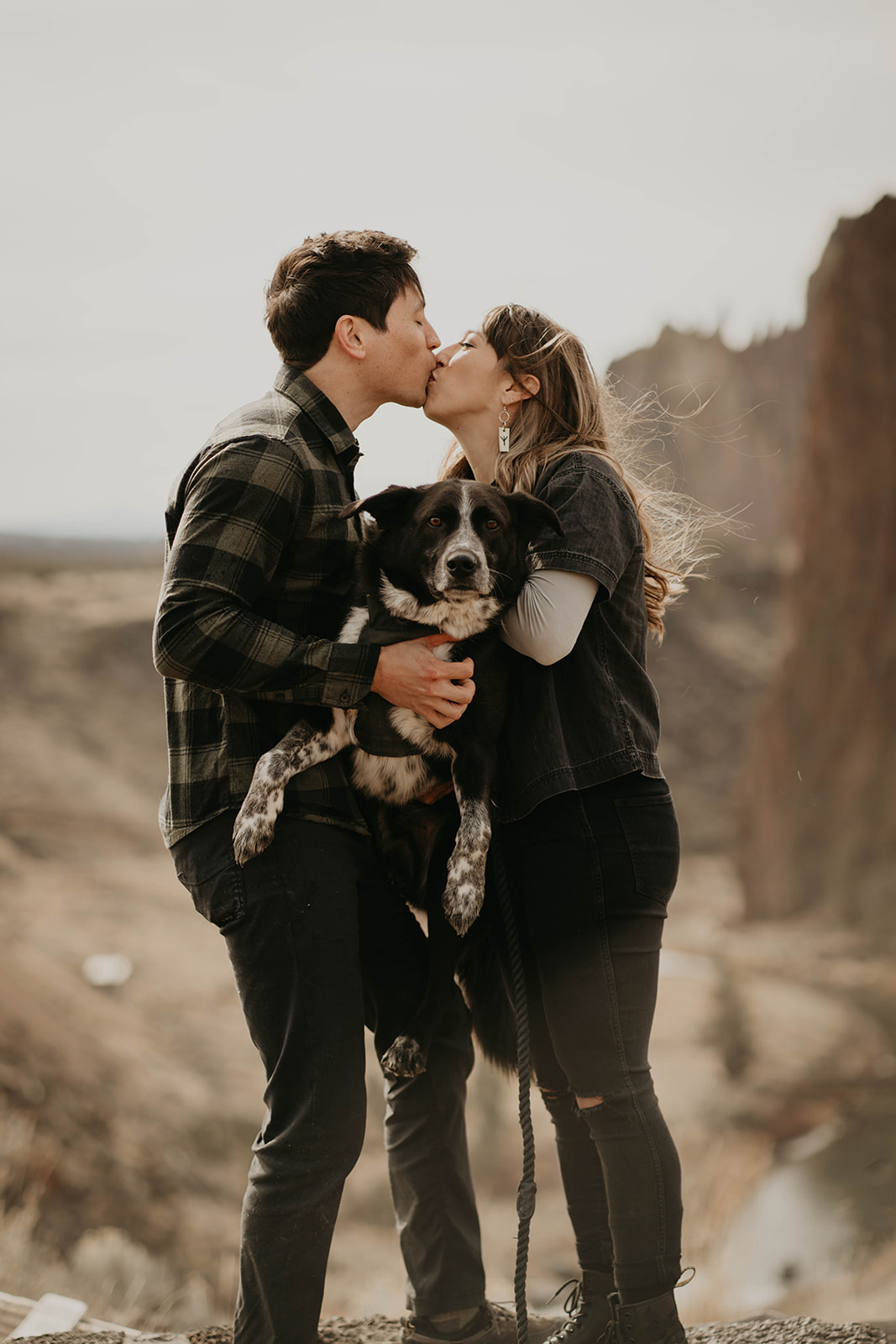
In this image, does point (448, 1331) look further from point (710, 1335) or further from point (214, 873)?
point (214, 873)

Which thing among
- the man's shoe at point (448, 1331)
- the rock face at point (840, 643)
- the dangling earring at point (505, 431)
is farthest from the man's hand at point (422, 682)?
the rock face at point (840, 643)

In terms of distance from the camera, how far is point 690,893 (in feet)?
43.9

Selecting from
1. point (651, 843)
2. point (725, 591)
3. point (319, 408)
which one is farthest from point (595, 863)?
point (725, 591)

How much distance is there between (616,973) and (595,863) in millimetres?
221

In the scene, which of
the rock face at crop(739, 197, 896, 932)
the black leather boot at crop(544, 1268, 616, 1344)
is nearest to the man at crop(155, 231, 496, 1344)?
the black leather boot at crop(544, 1268, 616, 1344)

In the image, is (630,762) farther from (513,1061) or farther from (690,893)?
(690,893)

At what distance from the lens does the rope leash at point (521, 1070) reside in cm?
202

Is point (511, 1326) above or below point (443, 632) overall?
below

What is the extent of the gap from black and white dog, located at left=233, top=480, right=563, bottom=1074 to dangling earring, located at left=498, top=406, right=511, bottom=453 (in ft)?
0.70

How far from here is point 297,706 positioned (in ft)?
6.82

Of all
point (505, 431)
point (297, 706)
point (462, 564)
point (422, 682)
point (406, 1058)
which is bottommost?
→ point (406, 1058)

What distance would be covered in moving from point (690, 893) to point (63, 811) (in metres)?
8.52

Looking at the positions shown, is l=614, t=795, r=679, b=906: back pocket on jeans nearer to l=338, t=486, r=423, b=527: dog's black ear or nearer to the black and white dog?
the black and white dog

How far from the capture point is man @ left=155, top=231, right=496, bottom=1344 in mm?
1827
